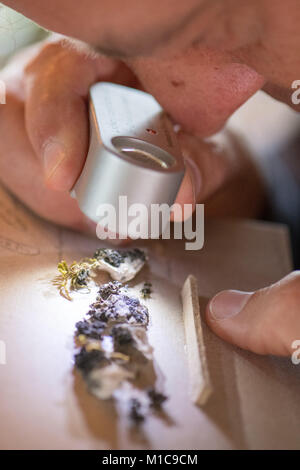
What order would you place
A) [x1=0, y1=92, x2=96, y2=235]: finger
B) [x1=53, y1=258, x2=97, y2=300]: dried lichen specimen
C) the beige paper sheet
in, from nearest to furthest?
the beige paper sheet < [x1=53, y1=258, x2=97, y2=300]: dried lichen specimen < [x1=0, y1=92, x2=96, y2=235]: finger

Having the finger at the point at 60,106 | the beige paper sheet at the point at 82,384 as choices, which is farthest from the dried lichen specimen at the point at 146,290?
the finger at the point at 60,106

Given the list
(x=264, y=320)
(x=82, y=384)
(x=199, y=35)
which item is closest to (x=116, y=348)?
(x=82, y=384)

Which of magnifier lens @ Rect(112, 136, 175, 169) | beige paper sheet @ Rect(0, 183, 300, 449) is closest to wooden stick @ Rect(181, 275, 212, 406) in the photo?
beige paper sheet @ Rect(0, 183, 300, 449)

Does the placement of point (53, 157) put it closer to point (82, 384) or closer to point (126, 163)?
point (126, 163)

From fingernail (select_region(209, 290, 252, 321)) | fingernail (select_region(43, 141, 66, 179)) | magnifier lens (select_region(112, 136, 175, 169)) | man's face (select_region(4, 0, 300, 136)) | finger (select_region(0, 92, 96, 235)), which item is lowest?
fingernail (select_region(209, 290, 252, 321))

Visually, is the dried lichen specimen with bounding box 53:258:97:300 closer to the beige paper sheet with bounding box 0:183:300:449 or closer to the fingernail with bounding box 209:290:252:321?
the beige paper sheet with bounding box 0:183:300:449

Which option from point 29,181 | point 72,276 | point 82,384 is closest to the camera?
A: point 82,384

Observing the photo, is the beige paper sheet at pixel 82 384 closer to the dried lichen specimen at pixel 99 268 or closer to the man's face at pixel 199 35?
the dried lichen specimen at pixel 99 268
